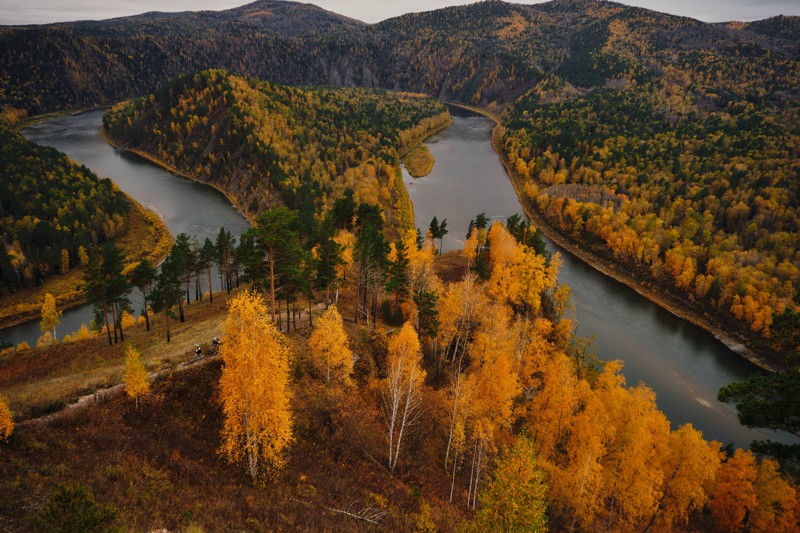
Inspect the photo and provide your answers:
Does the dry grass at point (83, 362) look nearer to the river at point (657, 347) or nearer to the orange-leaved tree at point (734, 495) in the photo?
the orange-leaved tree at point (734, 495)

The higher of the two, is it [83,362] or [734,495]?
[83,362]

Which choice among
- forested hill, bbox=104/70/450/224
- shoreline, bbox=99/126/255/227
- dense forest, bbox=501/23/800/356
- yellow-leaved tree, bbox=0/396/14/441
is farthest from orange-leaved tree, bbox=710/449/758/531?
shoreline, bbox=99/126/255/227

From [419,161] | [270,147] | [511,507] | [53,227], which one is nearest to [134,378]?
[511,507]

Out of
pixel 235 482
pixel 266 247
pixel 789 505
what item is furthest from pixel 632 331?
pixel 235 482

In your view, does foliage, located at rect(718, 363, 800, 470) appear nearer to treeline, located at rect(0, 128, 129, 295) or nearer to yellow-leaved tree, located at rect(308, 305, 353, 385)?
yellow-leaved tree, located at rect(308, 305, 353, 385)

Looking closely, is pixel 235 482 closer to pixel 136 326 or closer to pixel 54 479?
pixel 54 479

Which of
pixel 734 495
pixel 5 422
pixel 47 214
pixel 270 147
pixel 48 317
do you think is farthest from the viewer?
pixel 270 147

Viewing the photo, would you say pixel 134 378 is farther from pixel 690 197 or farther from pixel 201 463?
pixel 690 197
